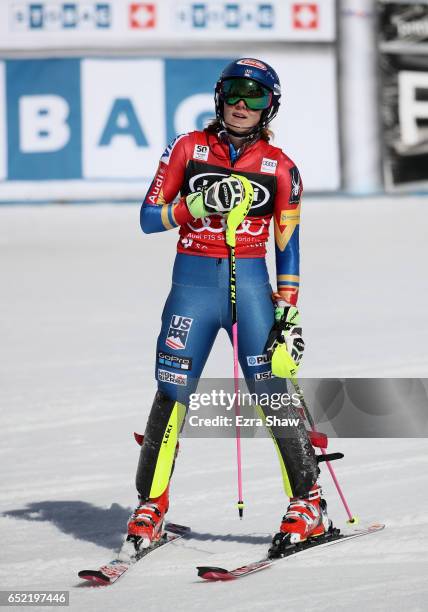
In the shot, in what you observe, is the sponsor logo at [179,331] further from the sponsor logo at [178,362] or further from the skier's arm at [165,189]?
the skier's arm at [165,189]

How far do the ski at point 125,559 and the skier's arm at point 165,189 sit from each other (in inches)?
53.2

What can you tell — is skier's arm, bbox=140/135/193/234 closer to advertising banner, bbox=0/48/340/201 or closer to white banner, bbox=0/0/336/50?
advertising banner, bbox=0/48/340/201

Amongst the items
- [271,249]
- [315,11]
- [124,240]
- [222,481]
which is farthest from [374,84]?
[222,481]

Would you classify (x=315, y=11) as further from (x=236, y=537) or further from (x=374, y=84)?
(x=236, y=537)

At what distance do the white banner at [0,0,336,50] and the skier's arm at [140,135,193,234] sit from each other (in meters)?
10.7

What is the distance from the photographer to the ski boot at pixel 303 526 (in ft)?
17.2

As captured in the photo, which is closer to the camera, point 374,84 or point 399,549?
point 399,549

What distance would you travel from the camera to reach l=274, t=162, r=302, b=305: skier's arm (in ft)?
17.1

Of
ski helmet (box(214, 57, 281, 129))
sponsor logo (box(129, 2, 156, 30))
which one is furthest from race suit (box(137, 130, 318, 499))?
sponsor logo (box(129, 2, 156, 30))

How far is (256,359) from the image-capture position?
522 centimetres

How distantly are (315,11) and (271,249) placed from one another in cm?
329

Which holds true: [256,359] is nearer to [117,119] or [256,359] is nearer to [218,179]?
[218,179]

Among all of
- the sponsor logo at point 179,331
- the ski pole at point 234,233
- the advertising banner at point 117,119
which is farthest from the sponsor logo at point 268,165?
the advertising banner at point 117,119

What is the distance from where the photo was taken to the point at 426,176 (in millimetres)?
16047
